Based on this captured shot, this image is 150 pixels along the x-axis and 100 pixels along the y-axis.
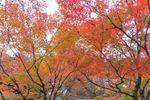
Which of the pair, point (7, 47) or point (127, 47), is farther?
point (7, 47)

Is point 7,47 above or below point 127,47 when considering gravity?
above

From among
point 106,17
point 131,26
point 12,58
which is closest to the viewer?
point 106,17

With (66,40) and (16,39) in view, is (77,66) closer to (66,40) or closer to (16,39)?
(66,40)

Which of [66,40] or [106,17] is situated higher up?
[66,40]

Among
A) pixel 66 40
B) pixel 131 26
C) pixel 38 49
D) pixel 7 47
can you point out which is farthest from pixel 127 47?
pixel 7 47

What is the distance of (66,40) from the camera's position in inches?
702

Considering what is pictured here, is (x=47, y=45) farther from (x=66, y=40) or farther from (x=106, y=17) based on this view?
(x=106, y=17)

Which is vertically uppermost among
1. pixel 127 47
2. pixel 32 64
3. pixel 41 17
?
pixel 41 17

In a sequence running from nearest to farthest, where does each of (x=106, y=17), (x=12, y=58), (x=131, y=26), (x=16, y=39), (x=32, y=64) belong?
1. (x=106, y=17)
2. (x=131, y=26)
3. (x=16, y=39)
4. (x=32, y=64)
5. (x=12, y=58)

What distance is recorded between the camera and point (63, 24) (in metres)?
17.4

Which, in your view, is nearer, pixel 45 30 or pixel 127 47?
pixel 127 47

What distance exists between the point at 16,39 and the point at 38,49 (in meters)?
1.31

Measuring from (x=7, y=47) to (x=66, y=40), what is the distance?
3.24m

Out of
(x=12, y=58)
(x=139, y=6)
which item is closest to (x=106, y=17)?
(x=139, y=6)
